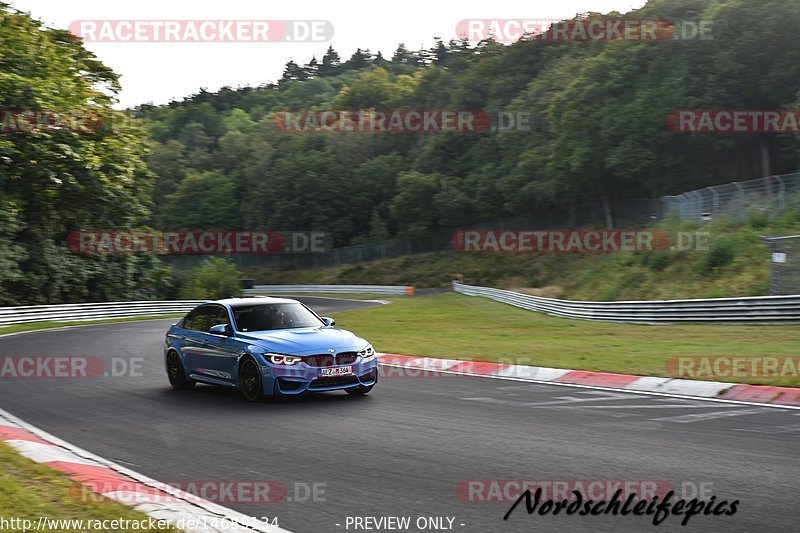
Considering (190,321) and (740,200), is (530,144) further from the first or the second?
(190,321)

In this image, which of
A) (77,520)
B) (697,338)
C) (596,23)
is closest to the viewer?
(77,520)

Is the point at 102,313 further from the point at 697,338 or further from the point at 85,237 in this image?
the point at 697,338

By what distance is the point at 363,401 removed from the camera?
12.4m

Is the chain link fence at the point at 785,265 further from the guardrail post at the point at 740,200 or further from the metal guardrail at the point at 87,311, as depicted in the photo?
the metal guardrail at the point at 87,311

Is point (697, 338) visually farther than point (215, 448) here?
Yes

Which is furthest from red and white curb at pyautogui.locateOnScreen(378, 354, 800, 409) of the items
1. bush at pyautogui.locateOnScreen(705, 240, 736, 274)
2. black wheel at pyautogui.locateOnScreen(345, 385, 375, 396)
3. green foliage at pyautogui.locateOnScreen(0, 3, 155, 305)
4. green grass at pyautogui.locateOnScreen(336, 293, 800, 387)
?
green foliage at pyautogui.locateOnScreen(0, 3, 155, 305)

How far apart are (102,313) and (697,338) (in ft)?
106

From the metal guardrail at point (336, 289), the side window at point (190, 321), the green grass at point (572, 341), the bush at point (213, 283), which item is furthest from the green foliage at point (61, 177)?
the side window at point (190, 321)

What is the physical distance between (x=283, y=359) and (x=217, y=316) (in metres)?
2.09

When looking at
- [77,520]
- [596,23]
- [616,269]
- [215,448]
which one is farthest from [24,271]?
[596,23]

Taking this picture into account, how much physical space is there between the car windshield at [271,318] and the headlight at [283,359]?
1.09 m

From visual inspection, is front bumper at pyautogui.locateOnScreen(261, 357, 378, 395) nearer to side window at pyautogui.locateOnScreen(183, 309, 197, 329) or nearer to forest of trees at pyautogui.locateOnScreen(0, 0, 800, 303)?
side window at pyautogui.locateOnScreen(183, 309, 197, 329)

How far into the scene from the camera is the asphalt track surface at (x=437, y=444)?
644cm

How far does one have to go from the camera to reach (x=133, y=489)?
697cm
